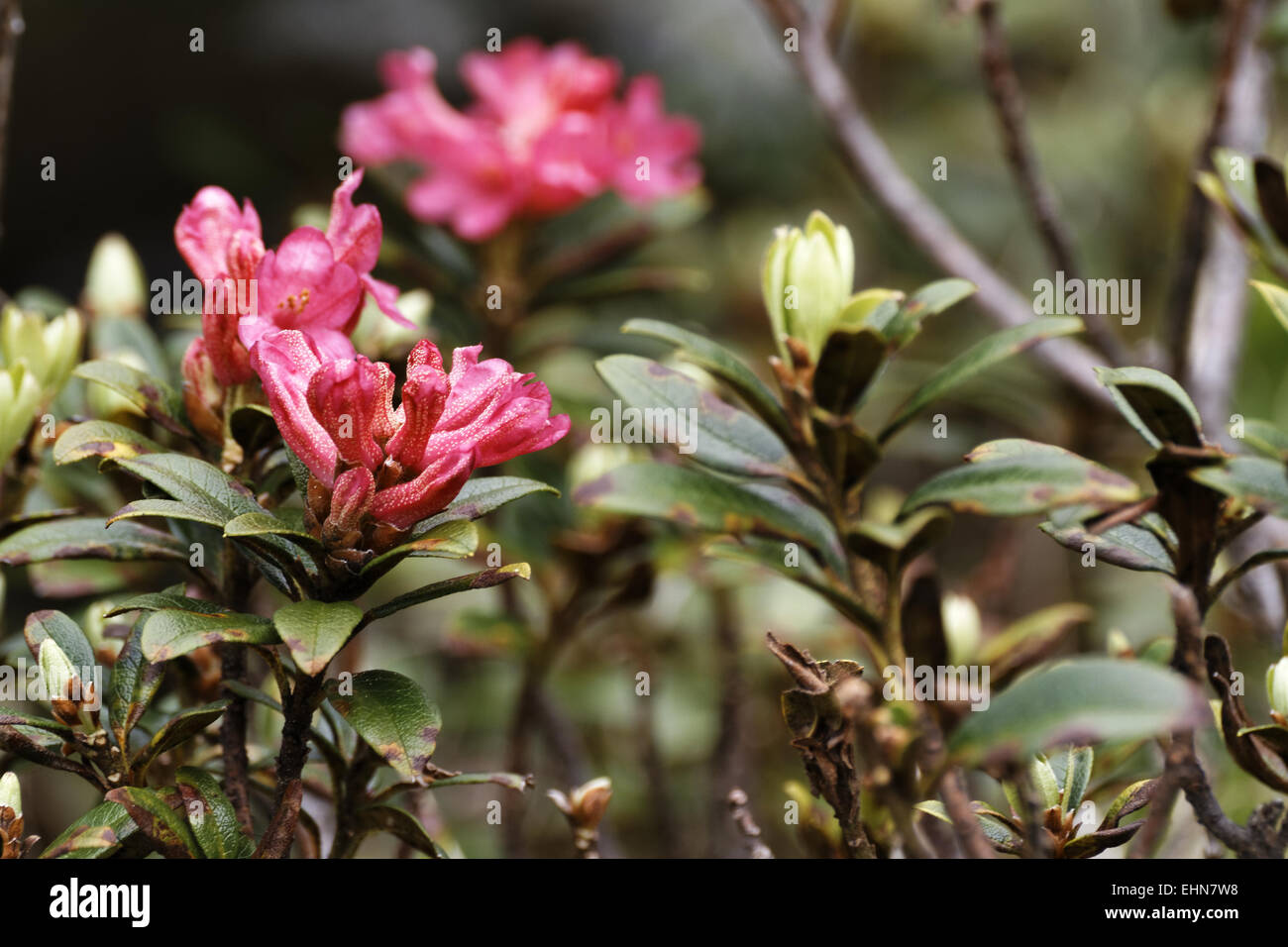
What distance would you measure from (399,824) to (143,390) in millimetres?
366

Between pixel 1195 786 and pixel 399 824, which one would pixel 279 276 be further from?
pixel 1195 786

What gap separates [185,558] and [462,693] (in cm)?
132

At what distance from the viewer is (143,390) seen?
0.76 metres

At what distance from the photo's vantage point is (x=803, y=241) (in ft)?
2.54

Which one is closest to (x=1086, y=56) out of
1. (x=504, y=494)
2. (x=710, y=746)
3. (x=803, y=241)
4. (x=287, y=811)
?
(x=710, y=746)

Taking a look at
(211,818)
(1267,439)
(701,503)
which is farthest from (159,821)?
(1267,439)

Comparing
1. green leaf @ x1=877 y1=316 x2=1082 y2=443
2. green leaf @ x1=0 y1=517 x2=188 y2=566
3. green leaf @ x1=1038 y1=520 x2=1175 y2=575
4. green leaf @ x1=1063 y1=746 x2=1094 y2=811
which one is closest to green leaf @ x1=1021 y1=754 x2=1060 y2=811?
green leaf @ x1=1063 y1=746 x2=1094 y2=811

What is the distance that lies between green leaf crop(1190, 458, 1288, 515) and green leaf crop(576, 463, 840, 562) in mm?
248

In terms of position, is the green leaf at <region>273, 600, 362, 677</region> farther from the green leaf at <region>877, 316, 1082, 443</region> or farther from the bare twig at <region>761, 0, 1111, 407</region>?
the bare twig at <region>761, 0, 1111, 407</region>

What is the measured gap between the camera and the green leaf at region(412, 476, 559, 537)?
0.67m

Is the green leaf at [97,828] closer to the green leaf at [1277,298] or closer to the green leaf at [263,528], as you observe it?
the green leaf at [263,528]

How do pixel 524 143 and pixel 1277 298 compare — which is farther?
pixel 524 143

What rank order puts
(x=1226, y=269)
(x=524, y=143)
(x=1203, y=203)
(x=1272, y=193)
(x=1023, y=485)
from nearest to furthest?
(x=1023, y=485), (x=1272, y=193), (x=1203, y=203), (x=1226, y=269), (x=524, y=143)
